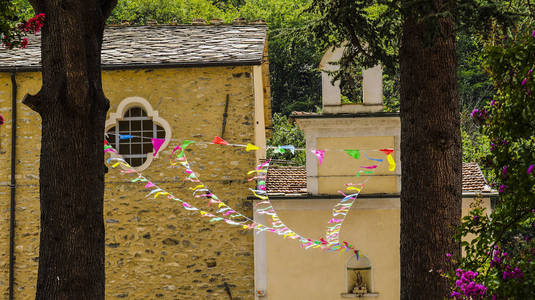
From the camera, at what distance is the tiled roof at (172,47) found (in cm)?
1395

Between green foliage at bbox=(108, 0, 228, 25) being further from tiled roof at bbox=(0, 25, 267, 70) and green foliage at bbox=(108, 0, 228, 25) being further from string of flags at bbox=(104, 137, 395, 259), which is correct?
string of flags at bbox=(104, 137, 395, 259)

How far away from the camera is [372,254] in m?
13.1

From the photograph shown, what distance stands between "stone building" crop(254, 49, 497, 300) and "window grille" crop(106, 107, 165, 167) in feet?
9.67

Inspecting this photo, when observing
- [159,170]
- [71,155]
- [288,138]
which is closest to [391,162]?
[159,170]

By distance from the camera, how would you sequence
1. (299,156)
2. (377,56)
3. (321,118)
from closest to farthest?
(377,56)
(321,118)
(299,156)

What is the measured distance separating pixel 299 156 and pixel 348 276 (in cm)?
1405

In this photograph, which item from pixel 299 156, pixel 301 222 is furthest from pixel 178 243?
pixel 299 156

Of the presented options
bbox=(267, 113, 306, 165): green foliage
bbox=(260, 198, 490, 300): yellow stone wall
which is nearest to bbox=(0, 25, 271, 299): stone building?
bbox=(260, 198, 490, 300): yellow stone wall

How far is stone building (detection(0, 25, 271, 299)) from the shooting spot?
532 inches

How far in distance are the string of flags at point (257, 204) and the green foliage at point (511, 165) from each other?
25.8 ft

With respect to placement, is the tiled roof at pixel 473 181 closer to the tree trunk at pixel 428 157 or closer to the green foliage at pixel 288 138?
the tree trunk at pixel 428 157

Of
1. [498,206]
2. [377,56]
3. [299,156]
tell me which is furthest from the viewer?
[299,156]

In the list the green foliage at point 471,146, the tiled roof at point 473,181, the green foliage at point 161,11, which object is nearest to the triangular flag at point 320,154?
the tiled roof at point 473,181

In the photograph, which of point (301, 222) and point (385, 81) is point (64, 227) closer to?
point (301, 222)
